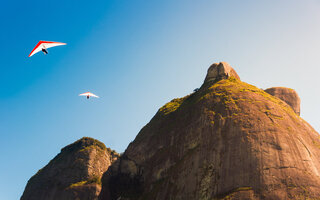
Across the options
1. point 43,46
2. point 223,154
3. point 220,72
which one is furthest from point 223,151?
point 43,46

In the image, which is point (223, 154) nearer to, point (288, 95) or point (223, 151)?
point (223, 151)

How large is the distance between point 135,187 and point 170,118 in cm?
1624

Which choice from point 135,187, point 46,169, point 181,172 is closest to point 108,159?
point 46,169

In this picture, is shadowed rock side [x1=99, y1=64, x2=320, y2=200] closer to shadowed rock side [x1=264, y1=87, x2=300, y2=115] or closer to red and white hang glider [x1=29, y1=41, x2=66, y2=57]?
shadowed rock side [x1=264, y1=87, x2=300, y2=115]

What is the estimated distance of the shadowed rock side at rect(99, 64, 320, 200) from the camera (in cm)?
Answer: 3134

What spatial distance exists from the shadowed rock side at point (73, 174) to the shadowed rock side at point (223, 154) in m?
17.5

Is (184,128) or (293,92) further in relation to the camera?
(293,92)

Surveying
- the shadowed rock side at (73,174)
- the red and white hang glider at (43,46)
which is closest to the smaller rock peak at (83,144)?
the shadowed rock side at (73,174)

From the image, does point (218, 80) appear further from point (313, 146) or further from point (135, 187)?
point (135, 187)

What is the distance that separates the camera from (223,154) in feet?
119

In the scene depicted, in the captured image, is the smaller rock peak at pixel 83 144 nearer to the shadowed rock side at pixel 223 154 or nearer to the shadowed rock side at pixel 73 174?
the shadowed rock side at pixel 73 174

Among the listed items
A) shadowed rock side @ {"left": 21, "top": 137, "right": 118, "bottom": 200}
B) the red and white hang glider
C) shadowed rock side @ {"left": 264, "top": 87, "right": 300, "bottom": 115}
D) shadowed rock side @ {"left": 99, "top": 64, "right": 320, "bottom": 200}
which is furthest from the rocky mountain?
the red and white hang glider

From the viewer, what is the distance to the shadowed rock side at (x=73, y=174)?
7038cm

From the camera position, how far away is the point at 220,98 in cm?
4703
